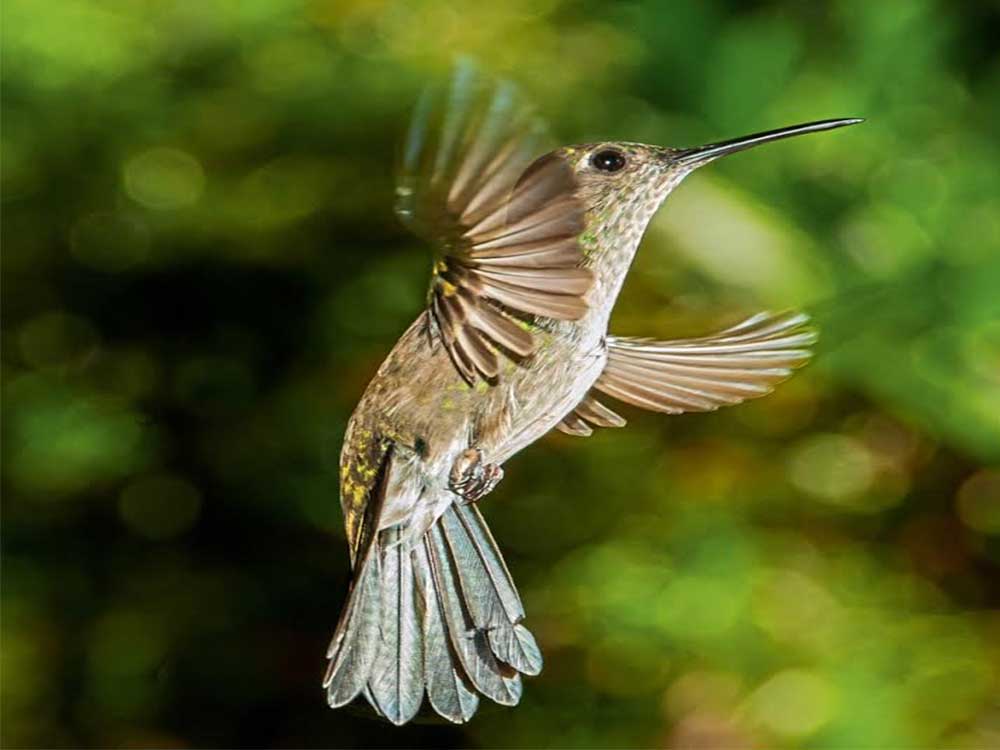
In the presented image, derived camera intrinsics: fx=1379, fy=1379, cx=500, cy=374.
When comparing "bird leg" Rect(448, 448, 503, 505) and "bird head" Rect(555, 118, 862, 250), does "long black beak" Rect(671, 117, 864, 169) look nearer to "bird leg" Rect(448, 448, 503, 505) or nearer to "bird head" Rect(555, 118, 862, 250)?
"bird head" Rect(555, 118, 862, 250)

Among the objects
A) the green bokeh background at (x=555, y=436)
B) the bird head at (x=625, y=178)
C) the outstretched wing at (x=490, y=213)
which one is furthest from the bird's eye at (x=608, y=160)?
the green bokeh background at (x=555, y=436)

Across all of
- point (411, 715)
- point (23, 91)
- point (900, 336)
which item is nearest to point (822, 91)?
point (900, 336)

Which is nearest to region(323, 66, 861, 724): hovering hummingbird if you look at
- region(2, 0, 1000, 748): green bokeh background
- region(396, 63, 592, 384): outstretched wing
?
region(396, 63, 592, 384): outstretched wing

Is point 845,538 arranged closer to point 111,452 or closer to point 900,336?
point 900,336

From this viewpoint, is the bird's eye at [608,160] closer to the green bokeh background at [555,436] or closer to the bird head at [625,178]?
the bird head at [625,178]

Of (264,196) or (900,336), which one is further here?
(264,196)
